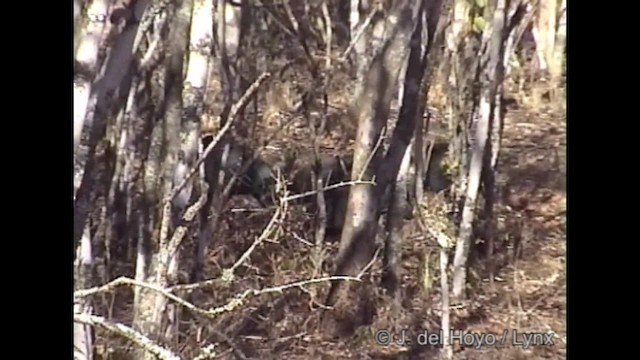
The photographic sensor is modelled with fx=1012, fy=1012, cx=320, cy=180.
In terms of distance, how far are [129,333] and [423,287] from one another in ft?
1.71

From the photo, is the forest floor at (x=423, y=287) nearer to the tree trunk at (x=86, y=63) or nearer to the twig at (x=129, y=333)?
the twig at (x=129, y=333)

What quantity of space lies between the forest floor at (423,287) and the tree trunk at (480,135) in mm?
30

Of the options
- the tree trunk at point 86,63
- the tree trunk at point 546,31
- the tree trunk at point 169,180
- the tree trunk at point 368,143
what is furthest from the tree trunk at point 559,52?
the tree trunk at point 86,63

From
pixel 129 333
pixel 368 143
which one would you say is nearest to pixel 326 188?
pixel 368 143

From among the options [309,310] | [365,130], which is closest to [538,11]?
[365,130]

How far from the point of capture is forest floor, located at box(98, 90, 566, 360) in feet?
Result: 5.80

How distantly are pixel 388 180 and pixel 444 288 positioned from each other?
21 centimetres

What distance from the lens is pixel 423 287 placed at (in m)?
1.78

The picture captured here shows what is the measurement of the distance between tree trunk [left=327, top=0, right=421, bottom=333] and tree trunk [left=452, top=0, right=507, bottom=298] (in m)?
0.14

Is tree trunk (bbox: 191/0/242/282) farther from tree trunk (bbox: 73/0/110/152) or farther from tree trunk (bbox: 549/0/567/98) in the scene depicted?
tree trunk (bbox: 549/0/567/98)

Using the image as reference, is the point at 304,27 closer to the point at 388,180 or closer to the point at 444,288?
the point at 388,180

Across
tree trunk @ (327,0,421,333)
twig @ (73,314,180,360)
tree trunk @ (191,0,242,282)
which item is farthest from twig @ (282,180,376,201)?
twig @ (73,314,180,360)

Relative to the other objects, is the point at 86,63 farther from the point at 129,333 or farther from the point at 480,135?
the point at 480,135
